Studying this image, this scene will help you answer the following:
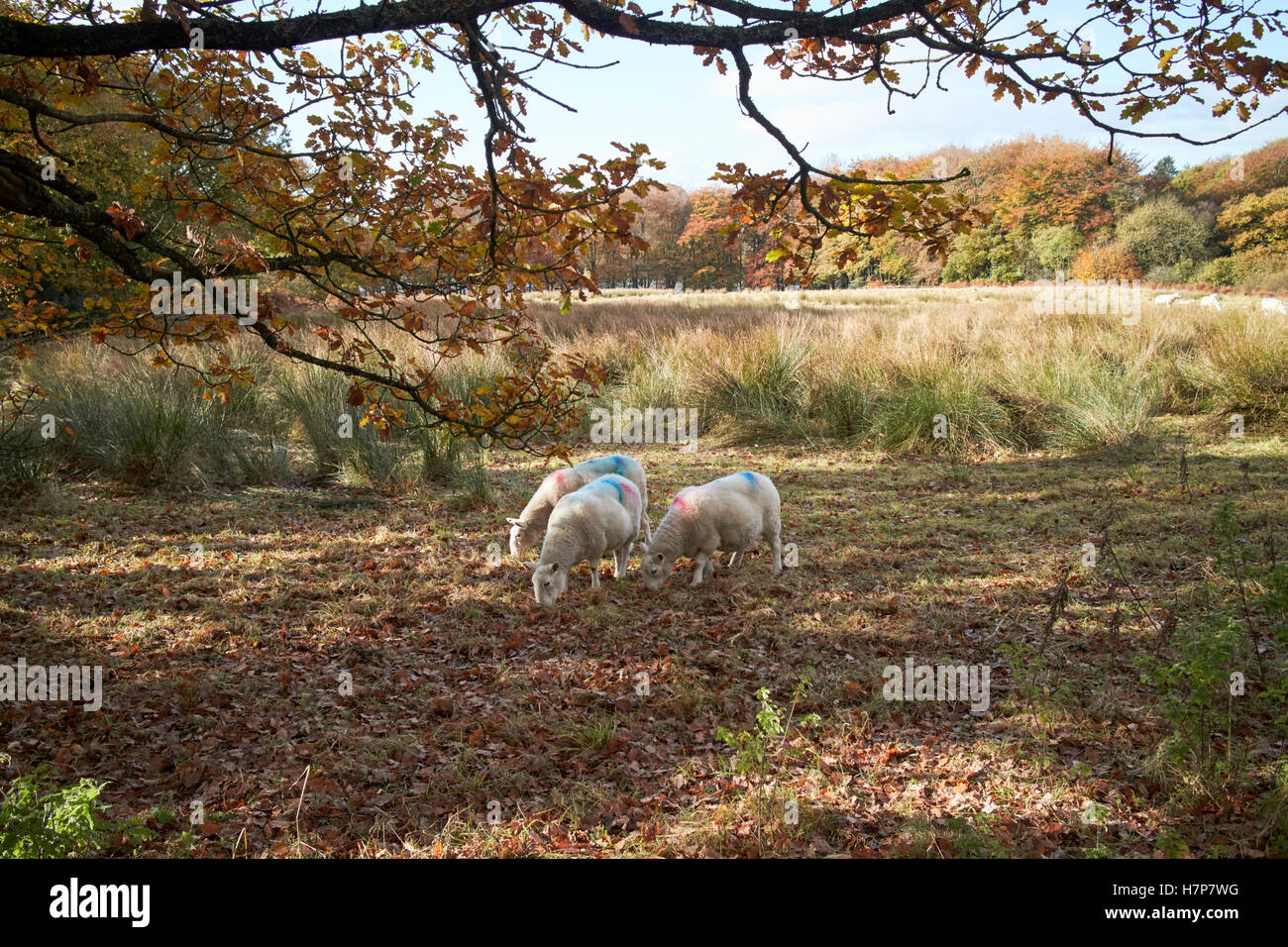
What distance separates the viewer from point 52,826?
2945 millimetres

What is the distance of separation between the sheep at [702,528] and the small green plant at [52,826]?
4.40m

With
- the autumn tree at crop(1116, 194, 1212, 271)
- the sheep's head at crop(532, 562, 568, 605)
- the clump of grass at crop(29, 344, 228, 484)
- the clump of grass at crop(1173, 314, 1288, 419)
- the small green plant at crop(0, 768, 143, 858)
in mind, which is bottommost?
the small green plant at crop(0, 768, 143, 858)

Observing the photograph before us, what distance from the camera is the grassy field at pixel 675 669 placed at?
3719mm

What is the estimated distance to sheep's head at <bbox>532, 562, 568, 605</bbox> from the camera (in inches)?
251

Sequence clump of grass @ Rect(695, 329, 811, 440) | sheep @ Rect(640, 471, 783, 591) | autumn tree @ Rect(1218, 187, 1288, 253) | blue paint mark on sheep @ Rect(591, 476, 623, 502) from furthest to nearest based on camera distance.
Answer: autumn tree @ Rect(1218, 187, 1288, 253)
clump of grass @ Rect(695, 329, 811, 440)
blue paint mark on sheep @ Rect(591, 476, 623, 502)
sheep @ Rect(640, 471, 783, 591)

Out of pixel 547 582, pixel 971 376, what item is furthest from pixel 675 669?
pixel 971 376

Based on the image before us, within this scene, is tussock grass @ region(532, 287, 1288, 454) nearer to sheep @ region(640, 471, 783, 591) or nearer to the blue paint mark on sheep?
sheep @ region(640, 471, 783, 591)

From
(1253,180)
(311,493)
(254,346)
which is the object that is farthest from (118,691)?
(1253,180)

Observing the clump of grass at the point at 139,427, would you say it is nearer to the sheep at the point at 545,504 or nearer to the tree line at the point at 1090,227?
the sheep at the point at 545,504

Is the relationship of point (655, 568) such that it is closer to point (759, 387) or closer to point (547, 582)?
point (547, 582)

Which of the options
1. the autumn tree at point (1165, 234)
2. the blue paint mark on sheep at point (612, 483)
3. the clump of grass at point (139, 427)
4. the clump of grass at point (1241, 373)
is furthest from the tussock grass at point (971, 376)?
the autumn tree at point (1165, 234)

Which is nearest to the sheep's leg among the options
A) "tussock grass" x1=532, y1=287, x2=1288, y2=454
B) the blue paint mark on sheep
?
the blue paint mark on sheep

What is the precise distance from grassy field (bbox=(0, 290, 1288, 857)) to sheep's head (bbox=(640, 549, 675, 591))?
0.51ft

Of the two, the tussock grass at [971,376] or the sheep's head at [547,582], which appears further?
the tussock grass at [971,376]
